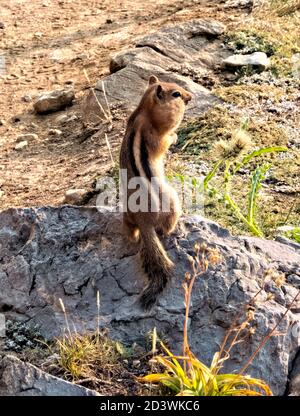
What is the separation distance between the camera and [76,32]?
12.7 m

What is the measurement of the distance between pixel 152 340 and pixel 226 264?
714 mm

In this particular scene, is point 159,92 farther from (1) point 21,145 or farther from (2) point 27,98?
(2) point 27,98

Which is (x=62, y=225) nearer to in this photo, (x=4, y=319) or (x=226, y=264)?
(x=4, y=319)

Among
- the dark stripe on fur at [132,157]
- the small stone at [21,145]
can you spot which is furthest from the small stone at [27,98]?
the dark stripe on fur at [132,157]

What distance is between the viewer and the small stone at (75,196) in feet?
26.1

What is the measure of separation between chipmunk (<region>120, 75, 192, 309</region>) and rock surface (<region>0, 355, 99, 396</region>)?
33.9 inches


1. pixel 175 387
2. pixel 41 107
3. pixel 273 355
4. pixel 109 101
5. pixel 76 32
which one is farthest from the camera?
pixel 76 32

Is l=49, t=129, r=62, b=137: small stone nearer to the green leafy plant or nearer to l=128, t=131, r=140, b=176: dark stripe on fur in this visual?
the green leafy plant

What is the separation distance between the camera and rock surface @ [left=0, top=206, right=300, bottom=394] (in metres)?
5.25

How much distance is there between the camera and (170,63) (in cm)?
1022

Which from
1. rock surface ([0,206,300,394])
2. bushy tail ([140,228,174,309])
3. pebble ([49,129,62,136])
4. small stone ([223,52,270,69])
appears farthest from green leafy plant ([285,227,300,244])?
pebble ([49,129,62,136])

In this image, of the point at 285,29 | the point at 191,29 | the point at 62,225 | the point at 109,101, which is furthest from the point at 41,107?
the point at 62,225

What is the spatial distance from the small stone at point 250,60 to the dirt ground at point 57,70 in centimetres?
163

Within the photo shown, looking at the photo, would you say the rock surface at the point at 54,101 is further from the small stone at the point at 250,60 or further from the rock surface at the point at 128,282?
the rock surface at the point at 128,282
